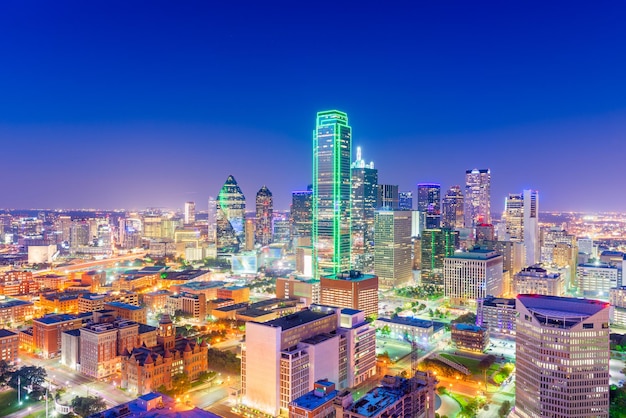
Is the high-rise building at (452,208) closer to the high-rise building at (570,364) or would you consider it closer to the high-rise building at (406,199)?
the high-rise building at (406,199)

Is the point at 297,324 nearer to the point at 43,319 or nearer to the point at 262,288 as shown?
the point at 43,319

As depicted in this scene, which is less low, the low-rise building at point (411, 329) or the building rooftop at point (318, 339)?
the building rooftop at point (318, 339)

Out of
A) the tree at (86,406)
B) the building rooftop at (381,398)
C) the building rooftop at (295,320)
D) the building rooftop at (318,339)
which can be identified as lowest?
the tree at (86,406)

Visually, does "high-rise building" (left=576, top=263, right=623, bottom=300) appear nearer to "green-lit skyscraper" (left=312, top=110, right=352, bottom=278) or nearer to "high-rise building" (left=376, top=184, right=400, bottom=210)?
"green-lit skyscraper" (left=312, top=110, right=352, bottom=278)

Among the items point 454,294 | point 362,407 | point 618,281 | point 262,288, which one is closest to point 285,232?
point 262,288

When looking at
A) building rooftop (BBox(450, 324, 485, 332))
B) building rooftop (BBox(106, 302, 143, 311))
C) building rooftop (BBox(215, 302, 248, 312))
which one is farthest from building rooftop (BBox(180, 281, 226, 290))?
building rooftop (BBox(450, 324, 485, 332))

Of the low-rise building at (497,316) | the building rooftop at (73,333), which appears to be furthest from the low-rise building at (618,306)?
the building rooftop at (73,333)

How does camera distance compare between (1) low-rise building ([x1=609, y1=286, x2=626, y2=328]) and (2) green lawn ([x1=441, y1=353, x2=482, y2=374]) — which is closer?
(2) green lawn ([x1=441, y1=353, x2=482, y2=374])
